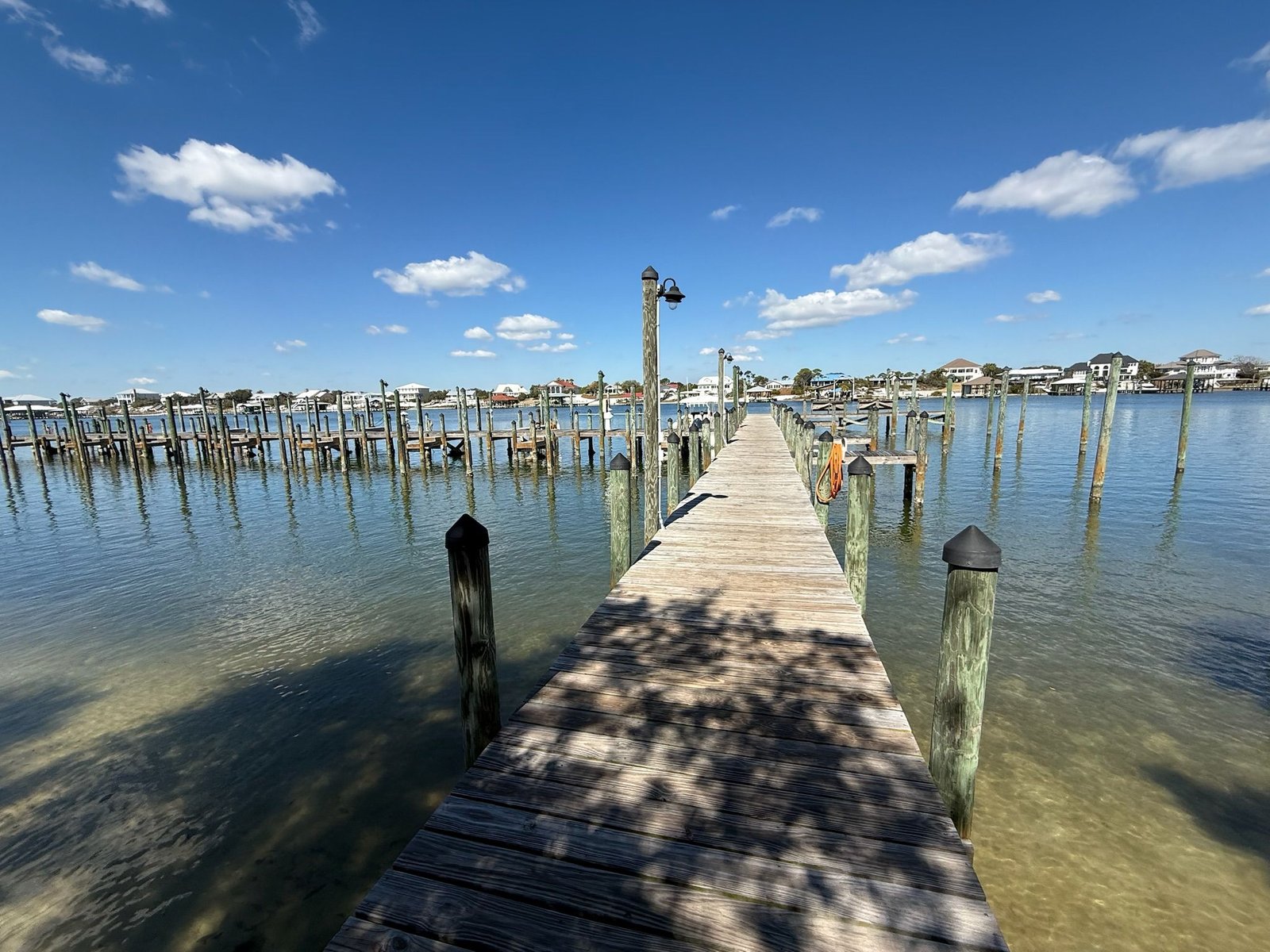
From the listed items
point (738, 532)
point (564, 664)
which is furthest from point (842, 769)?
point (738, 532)

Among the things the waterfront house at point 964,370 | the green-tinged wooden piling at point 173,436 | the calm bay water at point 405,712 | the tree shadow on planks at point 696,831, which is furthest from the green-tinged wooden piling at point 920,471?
the waterfront house at point 964,370

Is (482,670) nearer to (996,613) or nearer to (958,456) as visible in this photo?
(996,613)

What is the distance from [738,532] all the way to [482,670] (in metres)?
Result: 5.43

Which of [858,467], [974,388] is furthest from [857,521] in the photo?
[974,388]

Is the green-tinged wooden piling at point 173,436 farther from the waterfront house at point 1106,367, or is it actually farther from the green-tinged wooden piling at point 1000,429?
the waterfront house at point 1106,367

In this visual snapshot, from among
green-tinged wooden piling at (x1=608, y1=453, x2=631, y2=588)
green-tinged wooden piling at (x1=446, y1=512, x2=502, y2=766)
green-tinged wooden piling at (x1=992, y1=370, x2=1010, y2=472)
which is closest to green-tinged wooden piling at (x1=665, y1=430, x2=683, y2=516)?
green-tinged wooden piling at (x1=608, y1=453, x2=631, y2=588)

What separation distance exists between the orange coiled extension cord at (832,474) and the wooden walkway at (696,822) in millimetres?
6570

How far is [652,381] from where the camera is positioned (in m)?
8.20

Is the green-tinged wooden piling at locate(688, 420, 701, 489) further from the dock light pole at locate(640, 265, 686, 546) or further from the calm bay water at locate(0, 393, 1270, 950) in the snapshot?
the dock light pole at locate(640, 265, 686, 546)

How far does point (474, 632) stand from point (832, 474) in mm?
10147

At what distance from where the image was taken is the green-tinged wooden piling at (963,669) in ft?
10.2

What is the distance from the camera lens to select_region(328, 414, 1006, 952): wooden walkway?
6.68 ft

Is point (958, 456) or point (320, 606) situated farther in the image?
point (958, 456)

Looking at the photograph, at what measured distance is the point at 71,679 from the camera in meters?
7.89
